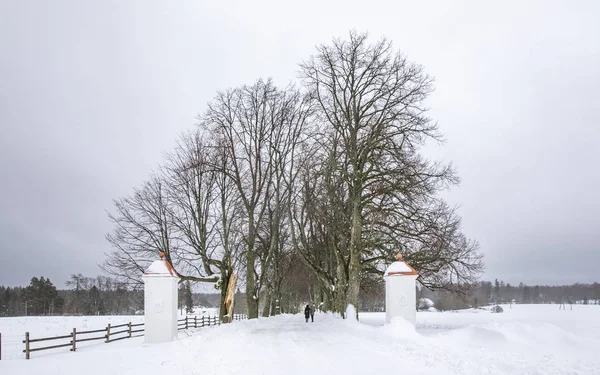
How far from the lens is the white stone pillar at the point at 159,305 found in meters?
16.1

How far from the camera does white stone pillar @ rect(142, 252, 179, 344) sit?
16.1 meters

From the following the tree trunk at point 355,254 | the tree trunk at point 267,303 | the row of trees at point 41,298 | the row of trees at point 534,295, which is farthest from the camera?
the row of trees at point 534,295

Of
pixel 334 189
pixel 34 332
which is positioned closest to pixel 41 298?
pixel 34 332

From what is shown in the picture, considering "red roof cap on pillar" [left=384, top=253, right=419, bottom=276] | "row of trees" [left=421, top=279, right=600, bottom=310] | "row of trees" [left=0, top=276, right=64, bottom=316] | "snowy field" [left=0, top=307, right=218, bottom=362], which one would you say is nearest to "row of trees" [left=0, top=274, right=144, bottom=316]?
"row of trees" [left=0, top=276, right=64, bottom=316]

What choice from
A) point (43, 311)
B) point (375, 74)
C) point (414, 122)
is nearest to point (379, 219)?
point (414, 122)

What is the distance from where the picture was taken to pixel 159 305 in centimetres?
1620

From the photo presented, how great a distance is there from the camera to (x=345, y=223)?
24.6 metres

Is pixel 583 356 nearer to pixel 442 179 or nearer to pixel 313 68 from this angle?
pixel 442 179

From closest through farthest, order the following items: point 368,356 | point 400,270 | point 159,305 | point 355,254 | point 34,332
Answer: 1. point 368,356
2. point 159,305
3. point 400,270
4. point 355,254
5. point 34,332

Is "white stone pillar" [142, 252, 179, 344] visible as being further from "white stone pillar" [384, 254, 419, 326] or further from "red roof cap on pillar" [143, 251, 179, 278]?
"white stone pillar" [384, 254, 419, 326]

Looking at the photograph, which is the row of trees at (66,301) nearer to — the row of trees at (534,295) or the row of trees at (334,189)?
the row of trees at (334,189)

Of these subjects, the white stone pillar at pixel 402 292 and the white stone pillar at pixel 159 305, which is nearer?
the white stone pillar at pixel 159 305

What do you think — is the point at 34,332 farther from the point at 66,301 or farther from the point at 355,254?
the point at 66,301

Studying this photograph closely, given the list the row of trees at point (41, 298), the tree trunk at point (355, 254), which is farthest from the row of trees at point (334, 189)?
the row of trees at point (41, 298)
